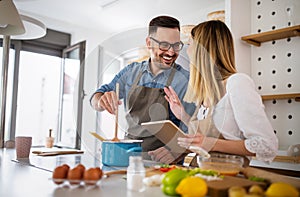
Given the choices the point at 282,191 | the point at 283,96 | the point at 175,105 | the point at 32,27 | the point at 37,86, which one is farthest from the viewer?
the point at 37,86

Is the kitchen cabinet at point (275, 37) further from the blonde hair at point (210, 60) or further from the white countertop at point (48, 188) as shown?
the white countertop at point (48, 188)

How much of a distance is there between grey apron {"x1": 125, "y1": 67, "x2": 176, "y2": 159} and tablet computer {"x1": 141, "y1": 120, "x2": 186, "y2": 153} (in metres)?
0.06

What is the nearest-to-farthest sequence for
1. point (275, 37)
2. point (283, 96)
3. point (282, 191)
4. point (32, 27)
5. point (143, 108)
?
point (282, 191), point (143, 108), point (32, 27), point (283, 96), point (275, 37)

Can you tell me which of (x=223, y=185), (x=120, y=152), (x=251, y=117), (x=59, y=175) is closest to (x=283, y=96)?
(x=251, y=117)

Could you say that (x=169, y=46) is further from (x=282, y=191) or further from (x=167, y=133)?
(x=282, y=191)

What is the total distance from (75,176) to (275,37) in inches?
83.2

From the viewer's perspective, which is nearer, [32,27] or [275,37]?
[32,27]

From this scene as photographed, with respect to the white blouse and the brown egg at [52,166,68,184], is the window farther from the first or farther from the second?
the brown egg at [52,166,68,184]

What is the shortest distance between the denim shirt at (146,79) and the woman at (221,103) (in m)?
0.04

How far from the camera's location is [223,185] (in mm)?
607

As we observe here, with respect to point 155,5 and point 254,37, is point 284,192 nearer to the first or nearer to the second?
point 254,37

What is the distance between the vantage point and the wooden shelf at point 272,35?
7.19 ft

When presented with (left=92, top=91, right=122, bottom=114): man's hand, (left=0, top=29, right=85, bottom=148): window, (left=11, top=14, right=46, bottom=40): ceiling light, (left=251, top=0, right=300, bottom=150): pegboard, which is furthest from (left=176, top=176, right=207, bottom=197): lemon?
(left=0, top=29, right=85, bottom=148): window

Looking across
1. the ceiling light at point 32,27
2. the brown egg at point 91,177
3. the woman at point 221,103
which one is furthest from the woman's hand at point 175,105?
the ceiling light at point 32,27
